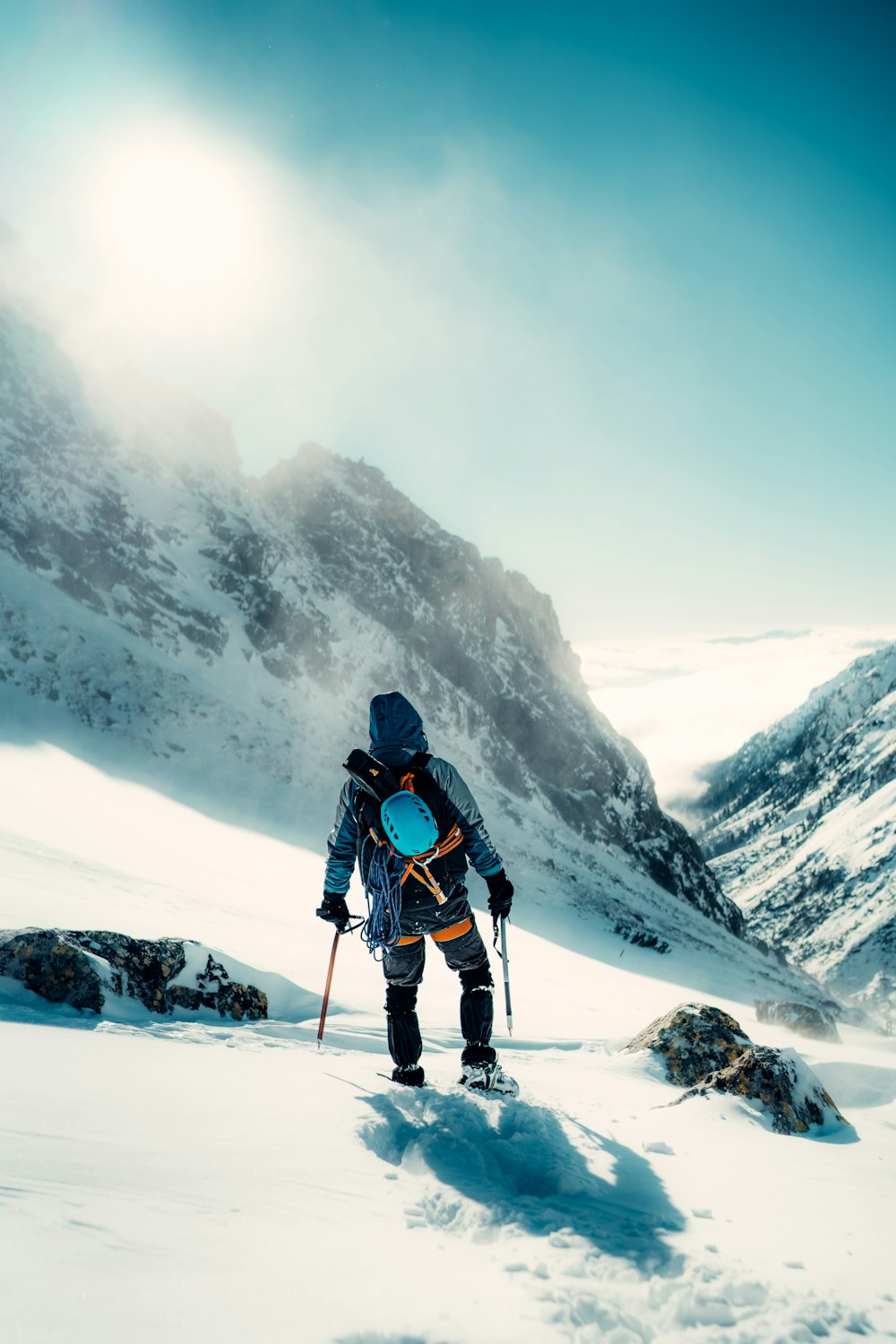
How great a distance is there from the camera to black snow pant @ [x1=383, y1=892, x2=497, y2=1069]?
4.76 m

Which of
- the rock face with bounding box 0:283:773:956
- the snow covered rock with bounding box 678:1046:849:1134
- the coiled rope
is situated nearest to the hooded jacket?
the coiled rope

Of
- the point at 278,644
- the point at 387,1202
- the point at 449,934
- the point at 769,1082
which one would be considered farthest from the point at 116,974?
the point at 278,644

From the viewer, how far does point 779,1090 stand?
5039 mm

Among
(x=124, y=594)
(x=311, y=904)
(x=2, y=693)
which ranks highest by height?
(x=124, y=594)

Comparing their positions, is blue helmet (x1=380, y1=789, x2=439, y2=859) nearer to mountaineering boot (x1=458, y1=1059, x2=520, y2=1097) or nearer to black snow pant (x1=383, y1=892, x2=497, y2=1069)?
black snow pant (x1=383, y1=892, x2=497, y2=1069)

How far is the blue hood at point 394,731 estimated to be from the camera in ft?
16.3

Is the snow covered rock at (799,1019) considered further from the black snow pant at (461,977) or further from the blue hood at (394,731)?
the blue hood at (394,731)

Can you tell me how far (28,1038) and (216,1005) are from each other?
2.37 metres

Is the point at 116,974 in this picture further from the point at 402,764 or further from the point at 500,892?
the point at 500,892

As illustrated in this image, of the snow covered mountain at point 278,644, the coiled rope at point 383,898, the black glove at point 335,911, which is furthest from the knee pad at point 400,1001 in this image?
the snow covered mountain at point 278,644

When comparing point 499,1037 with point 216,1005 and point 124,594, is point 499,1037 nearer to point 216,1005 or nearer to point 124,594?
point 216,1005

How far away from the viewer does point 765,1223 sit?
8.95 ft

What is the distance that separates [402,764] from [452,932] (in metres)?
1.24

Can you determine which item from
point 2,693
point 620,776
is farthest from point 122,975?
point 620,776
